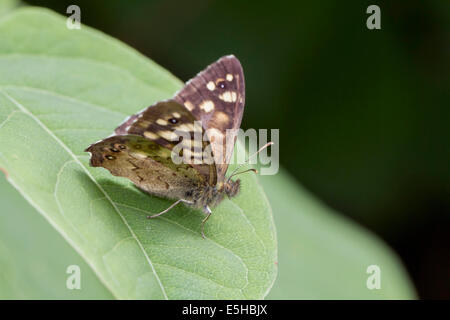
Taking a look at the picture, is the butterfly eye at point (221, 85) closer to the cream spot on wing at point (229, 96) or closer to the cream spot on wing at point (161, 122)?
the cream spot on wing at point (229, 96)

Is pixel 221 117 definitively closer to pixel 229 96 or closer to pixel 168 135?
pixel 229 96

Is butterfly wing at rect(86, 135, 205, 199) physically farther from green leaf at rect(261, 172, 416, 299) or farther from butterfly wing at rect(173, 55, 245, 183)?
green leaf at rect(261, 172, 416, 299)

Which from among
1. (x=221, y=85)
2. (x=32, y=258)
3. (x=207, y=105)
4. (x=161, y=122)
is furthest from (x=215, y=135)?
(x=32, y=258)

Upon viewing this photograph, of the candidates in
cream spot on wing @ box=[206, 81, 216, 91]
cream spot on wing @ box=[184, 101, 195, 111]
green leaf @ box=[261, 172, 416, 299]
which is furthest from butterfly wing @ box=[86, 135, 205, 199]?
green leaf @ box=[261, 172, 416, 299]

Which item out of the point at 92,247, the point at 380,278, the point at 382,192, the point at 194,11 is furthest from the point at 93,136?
the point at 382,192

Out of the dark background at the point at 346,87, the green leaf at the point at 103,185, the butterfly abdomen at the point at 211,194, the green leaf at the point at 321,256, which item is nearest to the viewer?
Result: the green leaf at the point at 103,185

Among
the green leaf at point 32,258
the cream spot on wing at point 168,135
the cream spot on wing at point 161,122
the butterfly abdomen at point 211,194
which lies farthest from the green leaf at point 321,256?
the cream spot on wing at point 161,122
